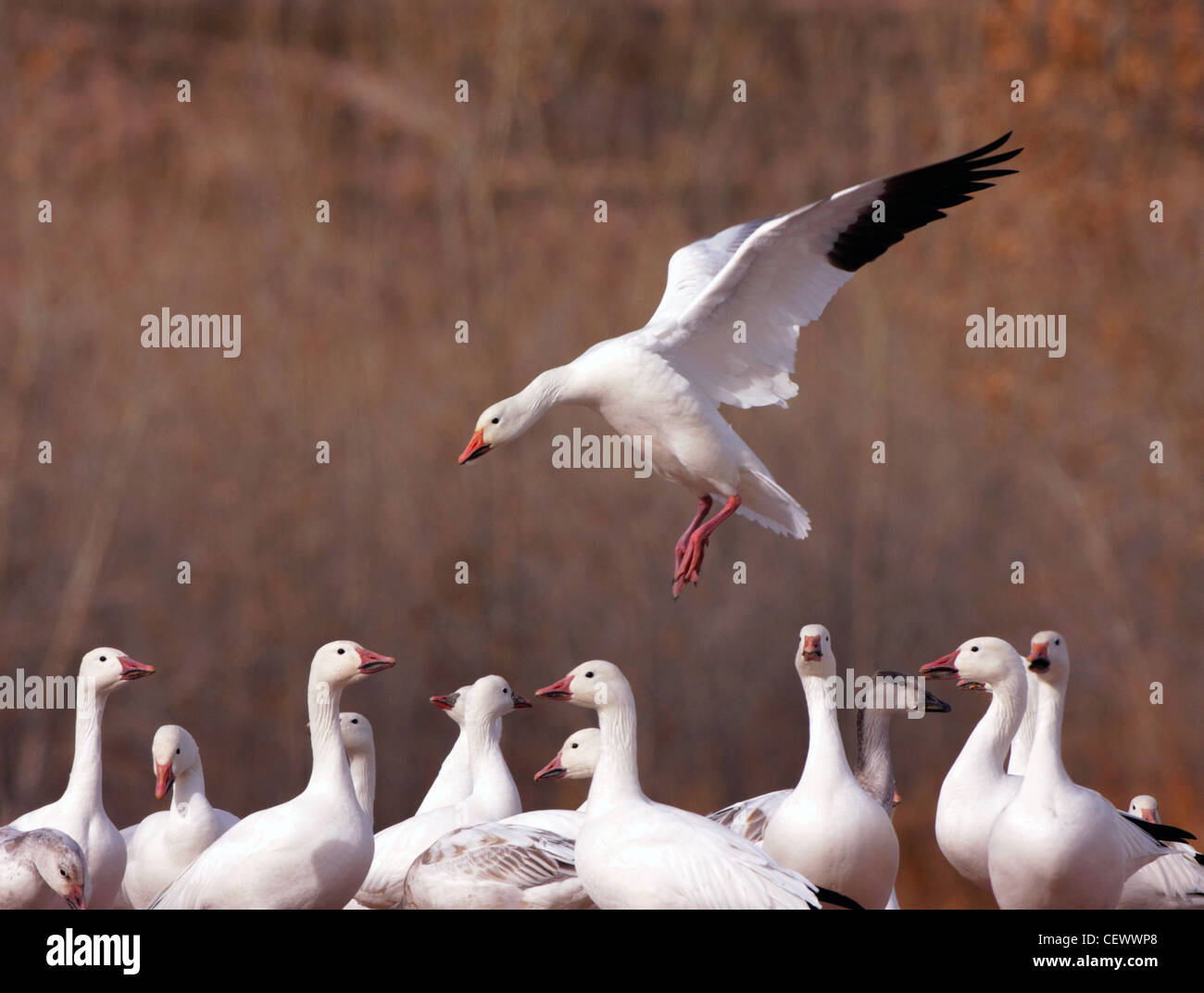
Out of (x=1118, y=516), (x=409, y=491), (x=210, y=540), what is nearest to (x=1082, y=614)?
(x=1118, y=516)

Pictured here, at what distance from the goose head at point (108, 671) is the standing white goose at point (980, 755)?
2193mm

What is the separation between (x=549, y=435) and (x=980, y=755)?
5042 mm

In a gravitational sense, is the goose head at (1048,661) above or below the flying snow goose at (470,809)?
A: above

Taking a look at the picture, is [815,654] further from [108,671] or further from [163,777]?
[108,671]

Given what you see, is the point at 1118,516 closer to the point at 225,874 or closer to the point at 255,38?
the point at 255,38

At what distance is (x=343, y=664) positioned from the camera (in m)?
3.81

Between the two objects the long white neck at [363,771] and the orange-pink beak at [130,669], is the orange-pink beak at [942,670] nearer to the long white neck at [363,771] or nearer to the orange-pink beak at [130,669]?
the long white neck at [363,771]

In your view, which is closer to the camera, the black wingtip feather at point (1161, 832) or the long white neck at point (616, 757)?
the long white neck at point (616, 757)

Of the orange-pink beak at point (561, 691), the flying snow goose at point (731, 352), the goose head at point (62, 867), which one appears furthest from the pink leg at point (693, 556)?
the goose head at point (62, 867)

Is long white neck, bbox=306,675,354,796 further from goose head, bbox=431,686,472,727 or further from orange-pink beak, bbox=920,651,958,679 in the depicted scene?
orange-pink beak, bbox=920,651,958,679

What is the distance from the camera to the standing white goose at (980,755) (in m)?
4.32

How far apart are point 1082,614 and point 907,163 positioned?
286 centimetres

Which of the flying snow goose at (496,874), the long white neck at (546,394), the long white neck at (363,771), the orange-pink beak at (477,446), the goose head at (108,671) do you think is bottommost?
the flying snow goose at (496,874)

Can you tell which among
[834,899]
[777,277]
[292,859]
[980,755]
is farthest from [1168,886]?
[292,859]
